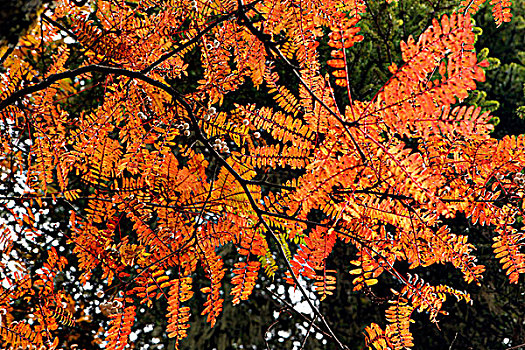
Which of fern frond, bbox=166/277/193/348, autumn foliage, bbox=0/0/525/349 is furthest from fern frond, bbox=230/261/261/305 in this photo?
fern frond, bbox=166/277/193/348

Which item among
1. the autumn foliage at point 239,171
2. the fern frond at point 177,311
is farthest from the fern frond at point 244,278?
the fern frond at point 177,311

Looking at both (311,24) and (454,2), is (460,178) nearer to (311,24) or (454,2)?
(311,24)

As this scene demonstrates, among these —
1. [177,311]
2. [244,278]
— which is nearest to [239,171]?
[244,278]

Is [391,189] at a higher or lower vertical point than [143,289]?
higher

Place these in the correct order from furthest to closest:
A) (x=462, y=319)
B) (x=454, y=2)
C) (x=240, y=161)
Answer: (x=462, y=319), (x=454, y=2), (x=240, y=161)

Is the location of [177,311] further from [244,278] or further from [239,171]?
[239,171]

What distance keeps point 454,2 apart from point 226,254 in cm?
317

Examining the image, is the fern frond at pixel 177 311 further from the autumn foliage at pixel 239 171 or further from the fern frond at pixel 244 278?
the fern frond at pixel 244 278

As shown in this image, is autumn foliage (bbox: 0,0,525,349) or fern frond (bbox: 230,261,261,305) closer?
autumn foliage (bbox: 0,0,525,349)

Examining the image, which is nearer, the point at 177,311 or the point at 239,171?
the point at 177,311

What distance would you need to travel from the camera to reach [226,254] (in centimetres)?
401

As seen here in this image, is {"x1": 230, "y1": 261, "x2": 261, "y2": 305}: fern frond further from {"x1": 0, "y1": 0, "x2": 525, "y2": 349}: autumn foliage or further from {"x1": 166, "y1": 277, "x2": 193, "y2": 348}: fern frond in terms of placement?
{"x1": 166, "y1": 277, "x2": 193, "y2": 348}: fern frond

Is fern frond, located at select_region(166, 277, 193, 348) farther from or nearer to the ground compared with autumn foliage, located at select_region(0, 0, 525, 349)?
nearer to the ground

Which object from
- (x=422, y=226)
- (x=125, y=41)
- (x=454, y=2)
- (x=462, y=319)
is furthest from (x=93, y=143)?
(x=462, y=319)
